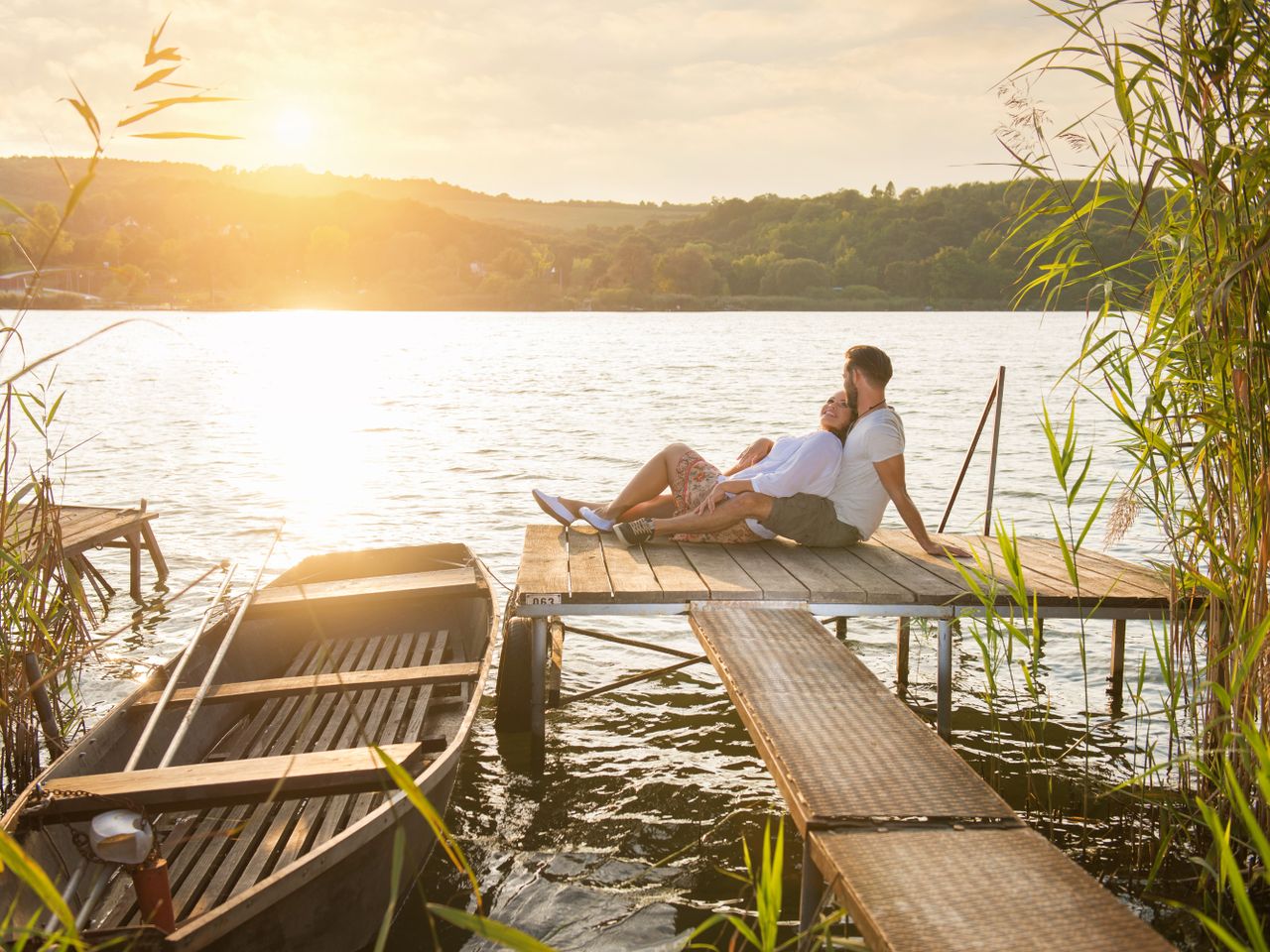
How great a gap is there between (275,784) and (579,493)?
13.2 metres

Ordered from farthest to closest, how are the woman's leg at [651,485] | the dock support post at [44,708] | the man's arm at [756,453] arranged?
the man's arm at [756,453]
the woman's leg at [651,485]
the dock support post at [44,708]

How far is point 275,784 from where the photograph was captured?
3.68 meters

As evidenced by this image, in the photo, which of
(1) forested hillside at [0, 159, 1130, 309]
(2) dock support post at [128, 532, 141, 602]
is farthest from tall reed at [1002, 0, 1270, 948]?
(1) forested hillside at [0, 159, 1130, 309]

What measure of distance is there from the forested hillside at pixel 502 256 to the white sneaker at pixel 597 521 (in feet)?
240

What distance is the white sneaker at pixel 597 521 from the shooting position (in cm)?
725

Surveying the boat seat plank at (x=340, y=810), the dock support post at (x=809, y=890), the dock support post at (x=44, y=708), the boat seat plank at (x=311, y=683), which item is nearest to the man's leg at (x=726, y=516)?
the boat seat plank at (x=311, y=683)

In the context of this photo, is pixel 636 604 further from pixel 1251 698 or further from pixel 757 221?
pixel 757 221

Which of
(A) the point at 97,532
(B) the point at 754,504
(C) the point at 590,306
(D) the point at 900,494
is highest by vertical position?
(C) the point at 590,306

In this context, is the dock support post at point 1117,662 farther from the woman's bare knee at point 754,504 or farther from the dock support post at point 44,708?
the dock support post at point 44,708

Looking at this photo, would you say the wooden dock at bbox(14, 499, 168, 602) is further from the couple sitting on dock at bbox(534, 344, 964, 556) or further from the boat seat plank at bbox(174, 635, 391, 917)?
the couple sitting on dock at bbox(534, 344, 964, 556)

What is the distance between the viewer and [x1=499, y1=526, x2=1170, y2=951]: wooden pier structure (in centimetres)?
262

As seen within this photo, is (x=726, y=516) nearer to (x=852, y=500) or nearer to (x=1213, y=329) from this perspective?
(x=852, y=500)

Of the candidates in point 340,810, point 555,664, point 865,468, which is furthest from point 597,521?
point 340,810

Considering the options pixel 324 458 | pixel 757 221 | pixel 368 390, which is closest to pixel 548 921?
pixel 324 458
